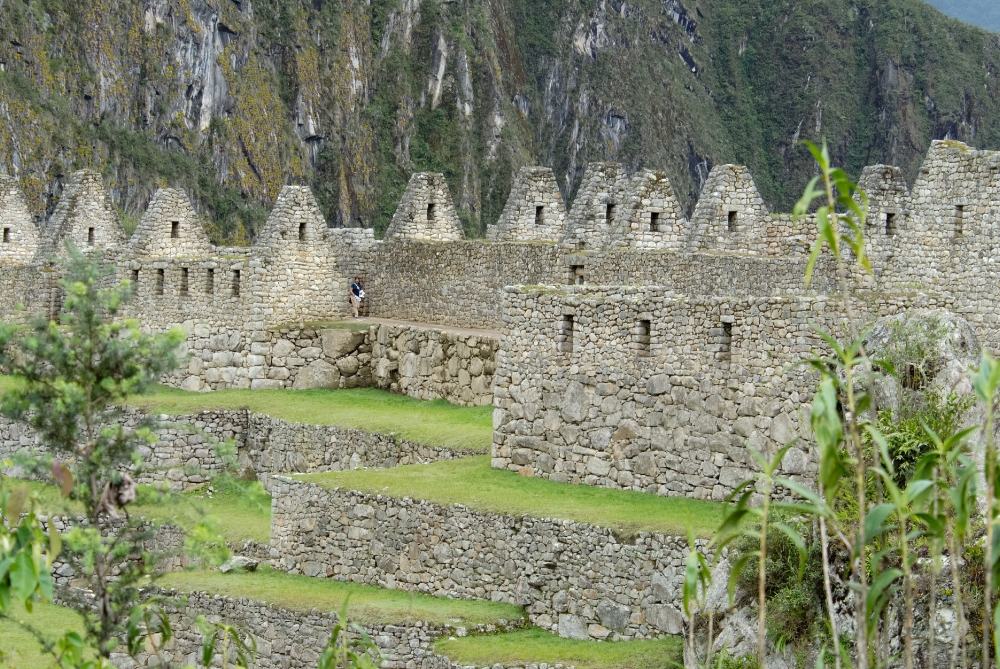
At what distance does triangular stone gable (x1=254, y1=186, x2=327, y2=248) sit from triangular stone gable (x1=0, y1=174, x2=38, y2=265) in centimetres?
1021

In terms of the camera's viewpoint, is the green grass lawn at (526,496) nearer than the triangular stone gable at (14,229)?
Yes

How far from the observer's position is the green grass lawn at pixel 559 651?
18.0 metres

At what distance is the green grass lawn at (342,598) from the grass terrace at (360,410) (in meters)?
3.76

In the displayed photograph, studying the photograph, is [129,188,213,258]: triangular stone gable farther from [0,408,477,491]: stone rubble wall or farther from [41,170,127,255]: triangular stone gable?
[0,408,477,491]: stone rubble wall

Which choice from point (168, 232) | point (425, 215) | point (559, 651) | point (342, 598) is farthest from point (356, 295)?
point (559, 651)

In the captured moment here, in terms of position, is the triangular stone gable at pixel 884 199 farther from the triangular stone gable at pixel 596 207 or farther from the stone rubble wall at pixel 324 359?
the stone rubble wall at pixel 324 359

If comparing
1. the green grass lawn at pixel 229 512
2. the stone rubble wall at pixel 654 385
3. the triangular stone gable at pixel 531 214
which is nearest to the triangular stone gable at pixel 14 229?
the triangular stone gable at pixel 531 214

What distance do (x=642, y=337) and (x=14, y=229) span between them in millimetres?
24374

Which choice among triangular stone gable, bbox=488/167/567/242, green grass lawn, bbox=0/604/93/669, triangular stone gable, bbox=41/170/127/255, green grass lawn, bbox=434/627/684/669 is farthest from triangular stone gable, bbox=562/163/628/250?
triangular stone gable, bbox=41/170/127/255

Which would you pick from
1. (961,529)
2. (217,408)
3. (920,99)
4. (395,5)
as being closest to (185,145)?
(395,5)

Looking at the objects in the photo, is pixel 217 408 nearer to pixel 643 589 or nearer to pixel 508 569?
pixel 508 569

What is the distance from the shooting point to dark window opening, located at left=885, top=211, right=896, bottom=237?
24484 millimetres

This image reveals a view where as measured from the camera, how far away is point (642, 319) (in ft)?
70.4

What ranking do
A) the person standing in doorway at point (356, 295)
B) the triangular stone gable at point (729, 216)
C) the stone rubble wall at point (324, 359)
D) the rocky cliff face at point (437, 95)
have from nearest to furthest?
the triangular stone gable at point (729, 216) < the stone rubble wall at point (324, 359) < the person standing in doorway at point (356, 295) < the rocky cliff face at point (437, 95)
